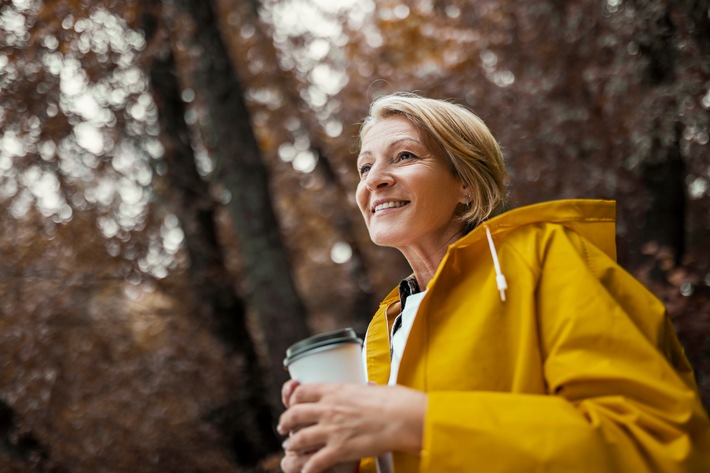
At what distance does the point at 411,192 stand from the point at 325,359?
760 mm

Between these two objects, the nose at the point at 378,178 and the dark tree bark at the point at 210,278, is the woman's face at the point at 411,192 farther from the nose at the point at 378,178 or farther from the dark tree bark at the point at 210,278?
the dark tree bark at the point at 210,278

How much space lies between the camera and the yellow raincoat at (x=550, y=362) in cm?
138

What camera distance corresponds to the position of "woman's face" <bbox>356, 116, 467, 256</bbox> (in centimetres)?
213

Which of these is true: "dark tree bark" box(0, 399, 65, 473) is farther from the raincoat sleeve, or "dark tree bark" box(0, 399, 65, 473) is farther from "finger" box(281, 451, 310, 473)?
the raincoat sleeve

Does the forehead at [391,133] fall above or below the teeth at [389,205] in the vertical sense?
above

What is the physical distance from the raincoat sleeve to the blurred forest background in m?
4.05

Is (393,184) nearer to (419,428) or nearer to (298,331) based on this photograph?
(419,428)

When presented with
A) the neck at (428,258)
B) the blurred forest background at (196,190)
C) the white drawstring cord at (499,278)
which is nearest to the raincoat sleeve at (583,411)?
the white drawstring cord at (499,278)

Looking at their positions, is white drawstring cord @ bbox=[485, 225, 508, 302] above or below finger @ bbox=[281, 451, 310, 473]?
above

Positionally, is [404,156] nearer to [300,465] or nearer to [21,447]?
[300,465]

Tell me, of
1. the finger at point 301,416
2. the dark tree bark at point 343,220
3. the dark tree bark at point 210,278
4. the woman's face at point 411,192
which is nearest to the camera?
the finger at point 301,416

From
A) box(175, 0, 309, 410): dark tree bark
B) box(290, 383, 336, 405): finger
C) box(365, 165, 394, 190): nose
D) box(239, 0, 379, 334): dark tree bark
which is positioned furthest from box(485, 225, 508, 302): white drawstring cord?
box(239, 0, 379, 334): dark tree bark

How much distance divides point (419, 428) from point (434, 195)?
915 mm

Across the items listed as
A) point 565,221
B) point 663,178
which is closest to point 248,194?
point 663,178
